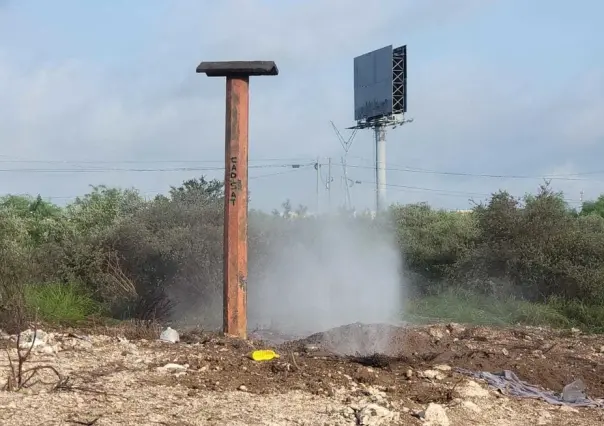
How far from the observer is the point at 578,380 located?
23.3 feet

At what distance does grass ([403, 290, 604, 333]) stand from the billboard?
80.7 ft

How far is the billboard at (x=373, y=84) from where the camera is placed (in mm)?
37469

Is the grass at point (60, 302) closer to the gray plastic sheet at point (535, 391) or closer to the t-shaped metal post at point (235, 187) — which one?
the t-shaped metal post at point (235, 187)

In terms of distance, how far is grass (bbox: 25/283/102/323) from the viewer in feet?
33.0

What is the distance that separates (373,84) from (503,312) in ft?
89.5

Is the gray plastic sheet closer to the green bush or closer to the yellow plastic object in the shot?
the yellow plastic object

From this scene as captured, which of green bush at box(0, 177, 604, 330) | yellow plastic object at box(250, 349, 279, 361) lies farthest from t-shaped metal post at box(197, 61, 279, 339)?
green bush at box(0, 177, 604, 330)

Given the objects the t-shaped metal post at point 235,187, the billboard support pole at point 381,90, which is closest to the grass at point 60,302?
the t-shaped metal post at point 235,187

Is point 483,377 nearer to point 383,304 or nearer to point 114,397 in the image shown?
point 114,397

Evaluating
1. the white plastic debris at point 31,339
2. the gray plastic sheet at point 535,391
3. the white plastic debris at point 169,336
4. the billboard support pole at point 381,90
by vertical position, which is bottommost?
the gray plastic sheet at point 535,391

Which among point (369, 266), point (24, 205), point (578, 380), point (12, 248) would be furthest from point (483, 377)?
point (24, 205)

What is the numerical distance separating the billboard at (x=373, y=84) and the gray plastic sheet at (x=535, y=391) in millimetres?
31620

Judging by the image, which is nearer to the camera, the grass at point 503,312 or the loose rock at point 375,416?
the loose rock at point 375,416

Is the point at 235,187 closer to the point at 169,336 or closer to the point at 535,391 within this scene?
the point at 169,336
